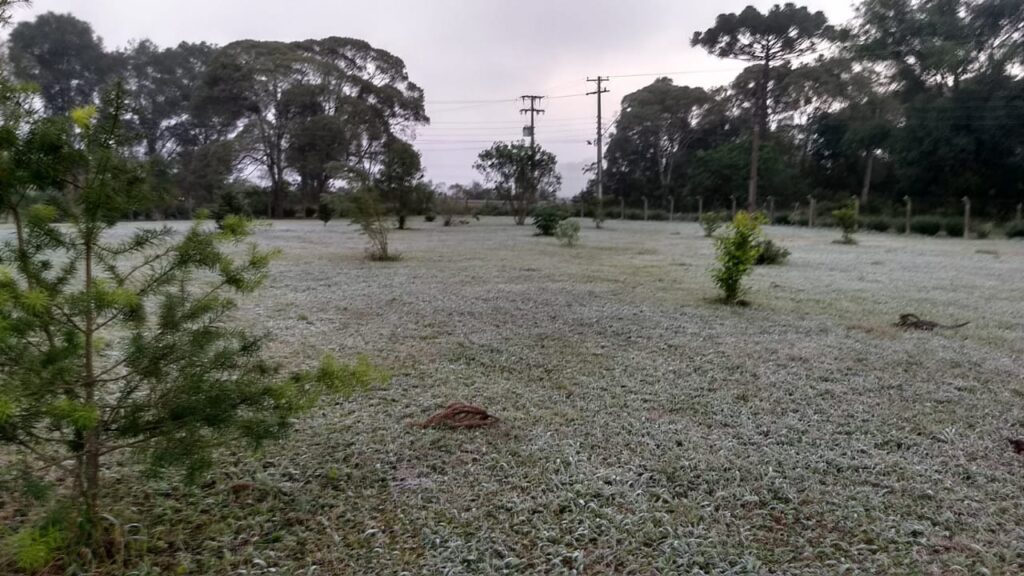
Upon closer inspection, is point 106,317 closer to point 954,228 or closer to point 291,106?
point 954,228

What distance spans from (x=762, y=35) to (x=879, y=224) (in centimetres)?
908

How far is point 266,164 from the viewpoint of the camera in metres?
24.6

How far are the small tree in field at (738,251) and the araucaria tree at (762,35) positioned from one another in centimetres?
1877

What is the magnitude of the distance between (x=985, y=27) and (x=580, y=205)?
15.3 m

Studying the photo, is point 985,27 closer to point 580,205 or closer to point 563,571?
point 580,205

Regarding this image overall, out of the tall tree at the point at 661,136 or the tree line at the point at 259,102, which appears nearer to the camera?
the tree line at the point at 259,102

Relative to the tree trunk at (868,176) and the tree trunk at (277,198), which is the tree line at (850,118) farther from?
the tree trunk at (277,198)

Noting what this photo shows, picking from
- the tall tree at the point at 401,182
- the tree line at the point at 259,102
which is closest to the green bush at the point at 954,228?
the tall tree at the point at 401,182

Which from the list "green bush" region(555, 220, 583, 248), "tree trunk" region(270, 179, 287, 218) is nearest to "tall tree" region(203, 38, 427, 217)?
"tree trunk" region(270, 179, 287, 218)

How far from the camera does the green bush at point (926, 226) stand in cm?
1614

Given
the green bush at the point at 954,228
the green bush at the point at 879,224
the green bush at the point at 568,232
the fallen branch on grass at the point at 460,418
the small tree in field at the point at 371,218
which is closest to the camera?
the fallen branch on grass at the point at 460,418

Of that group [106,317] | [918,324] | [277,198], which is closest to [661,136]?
[277,198]

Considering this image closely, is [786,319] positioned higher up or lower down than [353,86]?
lower down

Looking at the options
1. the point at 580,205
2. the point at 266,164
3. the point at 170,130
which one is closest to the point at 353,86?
the point at 266,164
